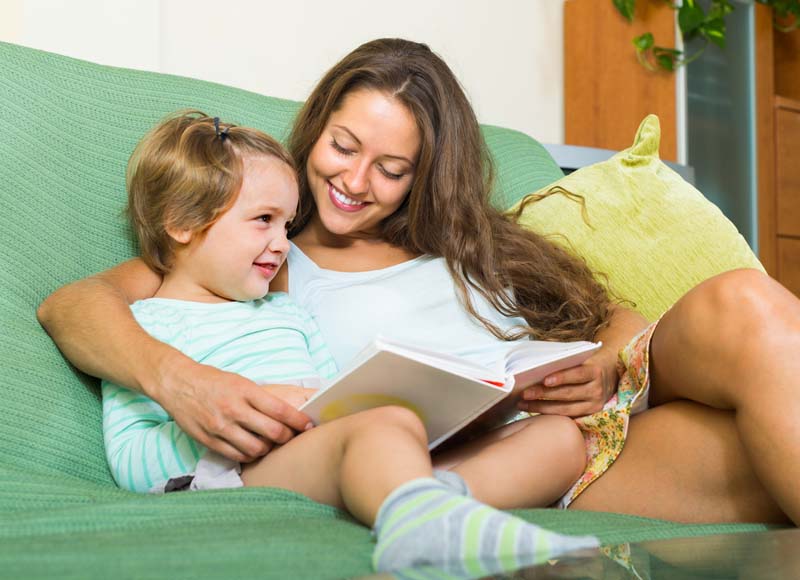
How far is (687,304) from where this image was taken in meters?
1.04

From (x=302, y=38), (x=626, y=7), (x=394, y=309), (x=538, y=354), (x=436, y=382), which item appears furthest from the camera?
(x=626, y=7)

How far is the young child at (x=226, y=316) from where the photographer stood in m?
0.92

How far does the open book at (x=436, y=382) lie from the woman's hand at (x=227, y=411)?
3 cm

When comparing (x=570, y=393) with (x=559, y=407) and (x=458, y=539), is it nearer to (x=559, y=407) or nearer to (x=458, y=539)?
(x=559, y=407)

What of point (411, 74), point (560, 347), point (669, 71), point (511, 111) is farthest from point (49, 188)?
point (669, 71)

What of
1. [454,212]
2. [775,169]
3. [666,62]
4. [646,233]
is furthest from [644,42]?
[454,212]

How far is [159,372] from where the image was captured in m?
1.04

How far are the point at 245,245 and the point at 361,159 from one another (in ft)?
0.79

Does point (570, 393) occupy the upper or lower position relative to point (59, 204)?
lower

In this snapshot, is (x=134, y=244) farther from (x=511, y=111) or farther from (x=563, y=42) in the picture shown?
(x=563, y=42)

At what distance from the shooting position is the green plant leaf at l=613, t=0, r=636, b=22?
3016 millimetres

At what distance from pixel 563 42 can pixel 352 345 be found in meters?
2.21

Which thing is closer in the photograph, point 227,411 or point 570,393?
point 227,411

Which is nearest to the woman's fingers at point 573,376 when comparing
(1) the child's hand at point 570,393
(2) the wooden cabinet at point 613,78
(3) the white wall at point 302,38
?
(1) the child's hand at point 570,393
